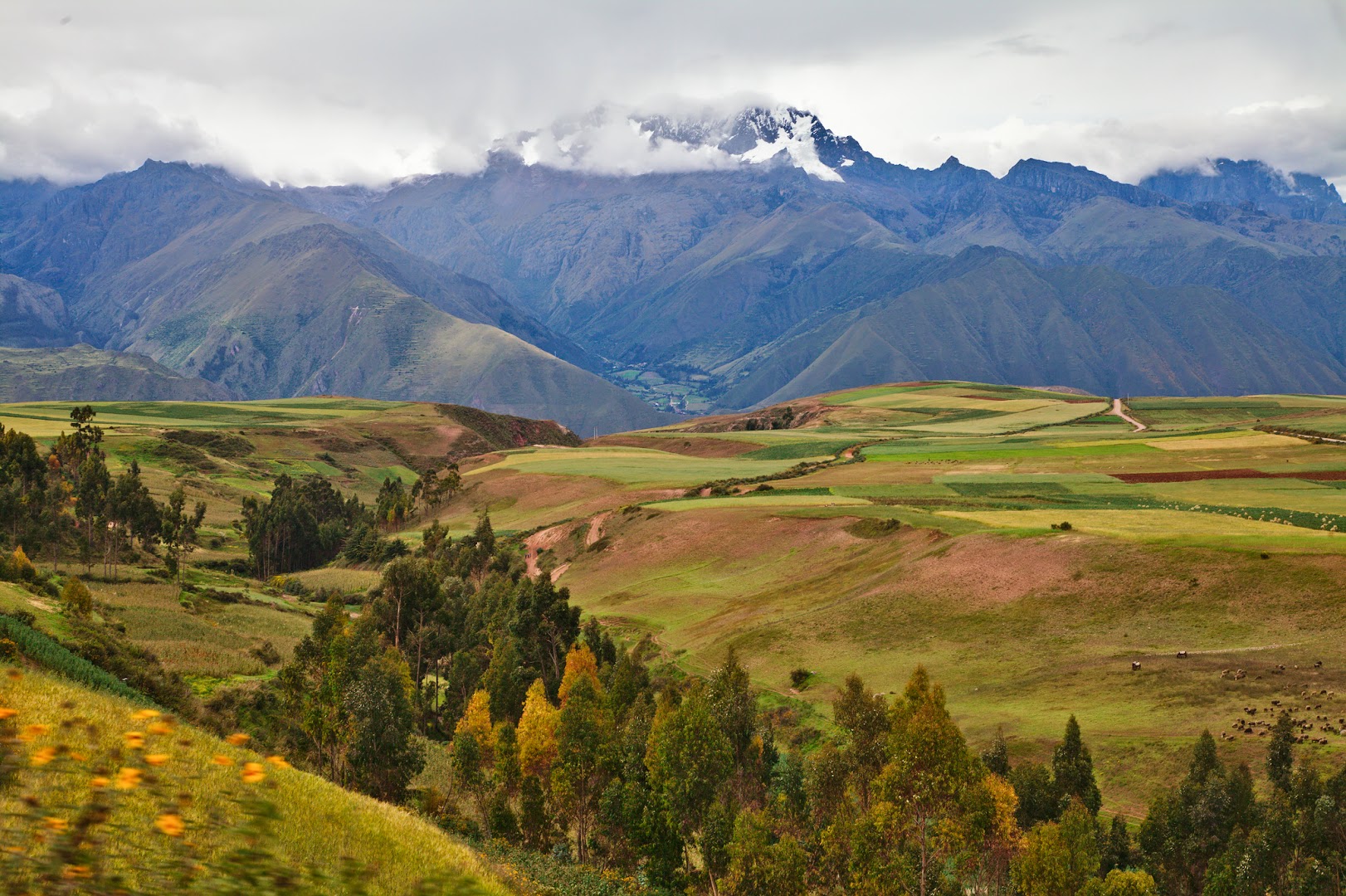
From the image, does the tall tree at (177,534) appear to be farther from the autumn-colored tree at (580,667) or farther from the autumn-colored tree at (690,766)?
the autumn-colored tree at (690,766)

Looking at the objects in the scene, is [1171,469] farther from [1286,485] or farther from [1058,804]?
[1058,804]

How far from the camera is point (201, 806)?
14.4 meters

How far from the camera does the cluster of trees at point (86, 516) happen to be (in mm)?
101750

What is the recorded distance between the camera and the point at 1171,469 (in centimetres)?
13162

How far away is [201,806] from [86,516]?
109 metres

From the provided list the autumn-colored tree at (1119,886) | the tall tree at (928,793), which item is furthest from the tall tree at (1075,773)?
the autumn-colored tree at (1119,886)

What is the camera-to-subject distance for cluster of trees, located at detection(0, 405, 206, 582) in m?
102

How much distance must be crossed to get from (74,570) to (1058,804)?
3913 inches

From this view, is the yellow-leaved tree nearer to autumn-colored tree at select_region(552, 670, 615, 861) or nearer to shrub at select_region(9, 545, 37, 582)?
autumn-colored tree at select_region(552, 670, 615, 861)

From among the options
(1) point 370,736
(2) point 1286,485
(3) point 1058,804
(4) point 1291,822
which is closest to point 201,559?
(1) point 370,736

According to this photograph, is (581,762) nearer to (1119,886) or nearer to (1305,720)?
(1119,886)

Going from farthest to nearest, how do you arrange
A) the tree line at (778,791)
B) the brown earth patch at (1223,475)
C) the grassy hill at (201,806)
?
the brown earth patch at (1223,475)
the tree line at (778,791)
the grassy hill at (201,806)

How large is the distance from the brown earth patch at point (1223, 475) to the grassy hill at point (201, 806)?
416 ft

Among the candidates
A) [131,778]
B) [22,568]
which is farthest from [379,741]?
[131,778]
